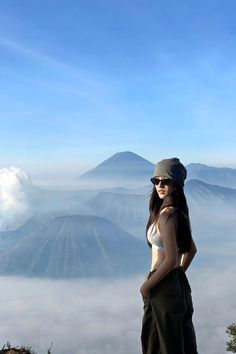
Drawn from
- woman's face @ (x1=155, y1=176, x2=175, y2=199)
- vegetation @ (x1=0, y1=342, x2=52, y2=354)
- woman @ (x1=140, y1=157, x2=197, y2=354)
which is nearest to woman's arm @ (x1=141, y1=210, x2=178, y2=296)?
woman @ (x1=140, y1=157, x2=197, y2=354)

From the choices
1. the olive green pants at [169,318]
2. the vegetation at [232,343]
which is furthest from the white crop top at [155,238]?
the vegetation at [232,343]

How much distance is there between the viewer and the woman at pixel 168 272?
20.0 ft

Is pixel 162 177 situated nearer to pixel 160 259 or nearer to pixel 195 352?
pixel 160 259

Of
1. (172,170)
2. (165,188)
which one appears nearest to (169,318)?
(165,188)

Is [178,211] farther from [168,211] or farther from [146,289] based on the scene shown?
[146,289]

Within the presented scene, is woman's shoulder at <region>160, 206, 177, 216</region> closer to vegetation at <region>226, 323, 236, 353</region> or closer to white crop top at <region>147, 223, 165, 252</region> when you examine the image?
white crop top at <region>147, 223, 165, 252</region>

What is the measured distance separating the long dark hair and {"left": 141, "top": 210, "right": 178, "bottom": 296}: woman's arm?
0.36ft

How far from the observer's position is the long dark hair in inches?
244

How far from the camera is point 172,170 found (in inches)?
249

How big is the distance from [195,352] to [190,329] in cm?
28

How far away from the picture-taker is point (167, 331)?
6113mm

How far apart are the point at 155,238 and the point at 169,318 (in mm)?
879

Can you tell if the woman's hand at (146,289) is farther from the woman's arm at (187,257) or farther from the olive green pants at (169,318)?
the woman's arm at (187,257)

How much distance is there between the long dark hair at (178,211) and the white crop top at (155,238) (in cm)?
10
